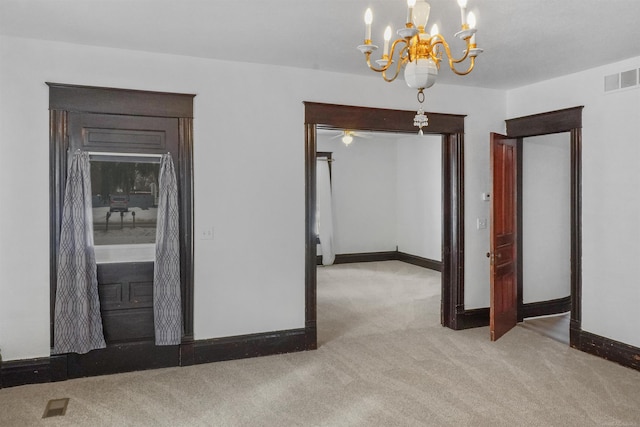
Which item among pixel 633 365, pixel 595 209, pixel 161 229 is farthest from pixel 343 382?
pixel 595 209

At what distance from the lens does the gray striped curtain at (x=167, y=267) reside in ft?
12.6

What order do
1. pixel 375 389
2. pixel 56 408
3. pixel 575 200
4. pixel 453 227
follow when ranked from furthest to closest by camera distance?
1. pixel 453 227
2. pixel 575 200
3. pixel 375 389
4. pixel 56 408

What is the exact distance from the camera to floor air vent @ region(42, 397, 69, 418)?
306 cm

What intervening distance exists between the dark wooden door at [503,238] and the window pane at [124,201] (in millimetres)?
3279

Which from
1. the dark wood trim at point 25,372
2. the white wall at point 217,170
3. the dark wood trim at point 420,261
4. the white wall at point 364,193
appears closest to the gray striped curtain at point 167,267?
the white wall at point 217,170

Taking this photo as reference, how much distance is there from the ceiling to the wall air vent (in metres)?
0.16

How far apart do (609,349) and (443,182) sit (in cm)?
225

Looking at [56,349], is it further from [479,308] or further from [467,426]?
[479,308]

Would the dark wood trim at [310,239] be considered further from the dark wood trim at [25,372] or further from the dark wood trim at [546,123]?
the dark wood trim at [546,123]

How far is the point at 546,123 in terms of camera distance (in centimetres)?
475

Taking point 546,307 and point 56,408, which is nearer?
point 56,408

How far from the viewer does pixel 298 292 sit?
4336mm

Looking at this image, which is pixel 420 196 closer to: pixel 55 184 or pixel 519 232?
pixel 519 232

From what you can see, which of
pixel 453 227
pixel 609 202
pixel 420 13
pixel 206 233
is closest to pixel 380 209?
pixel 453 227
